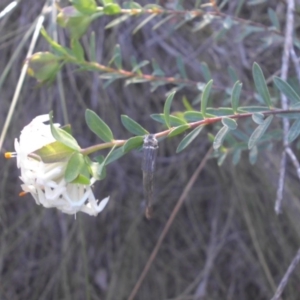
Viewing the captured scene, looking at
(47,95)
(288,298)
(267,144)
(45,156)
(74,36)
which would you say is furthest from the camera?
(47,95)

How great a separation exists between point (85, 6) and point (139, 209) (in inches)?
33.9

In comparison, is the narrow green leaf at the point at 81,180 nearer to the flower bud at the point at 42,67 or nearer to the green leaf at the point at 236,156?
the flower bud at the point at 42,67

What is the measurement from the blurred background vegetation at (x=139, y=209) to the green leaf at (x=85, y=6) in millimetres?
700

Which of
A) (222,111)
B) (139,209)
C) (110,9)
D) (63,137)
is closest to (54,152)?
(63,137)

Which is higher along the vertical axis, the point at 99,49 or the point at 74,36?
the point at 74,36

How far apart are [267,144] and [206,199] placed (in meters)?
0.61

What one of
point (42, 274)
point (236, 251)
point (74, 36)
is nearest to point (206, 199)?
point (236, 251)

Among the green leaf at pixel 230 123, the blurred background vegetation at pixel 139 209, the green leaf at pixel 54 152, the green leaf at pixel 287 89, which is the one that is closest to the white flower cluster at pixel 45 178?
the green leaf at pixel 54 152

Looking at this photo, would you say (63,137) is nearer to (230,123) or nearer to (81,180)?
(81,180)

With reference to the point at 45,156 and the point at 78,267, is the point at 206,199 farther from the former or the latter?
the point at 45,156

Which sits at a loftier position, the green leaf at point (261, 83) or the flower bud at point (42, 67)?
the flower bud at point (42, 67)

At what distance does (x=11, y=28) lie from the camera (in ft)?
5.33

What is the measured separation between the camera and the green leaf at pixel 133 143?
1.84ft

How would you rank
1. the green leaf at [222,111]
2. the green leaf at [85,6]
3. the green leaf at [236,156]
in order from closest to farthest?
the green leaf at [222,111]
the green leaf at [85,6]
the green leaf at [236,156]
